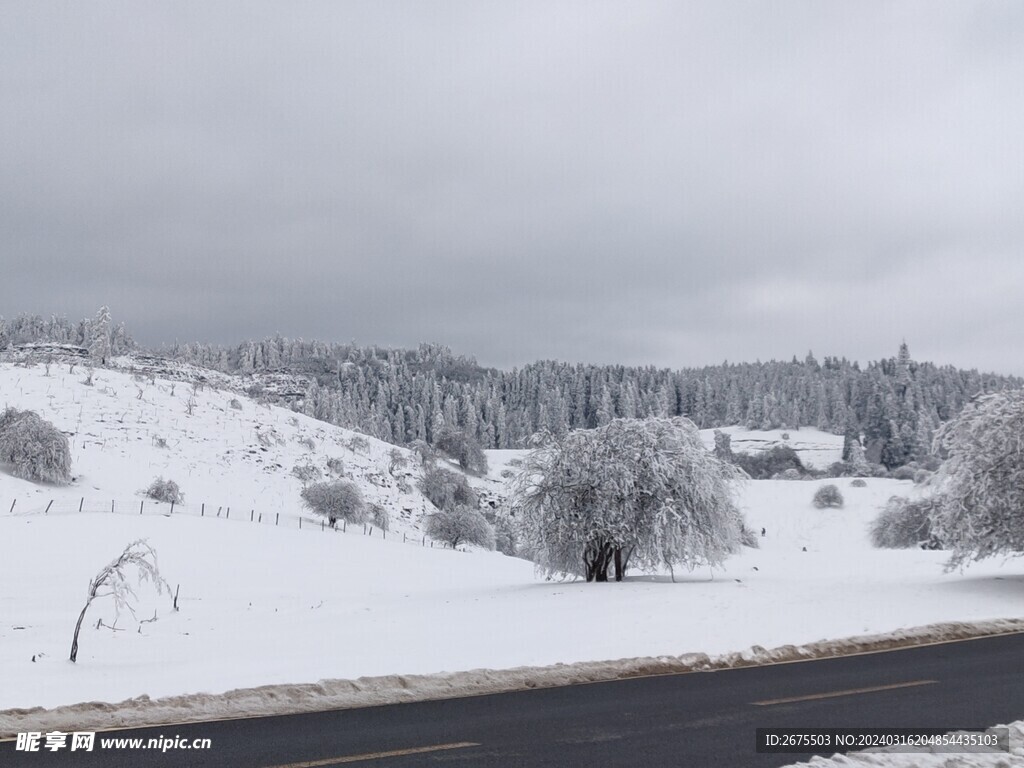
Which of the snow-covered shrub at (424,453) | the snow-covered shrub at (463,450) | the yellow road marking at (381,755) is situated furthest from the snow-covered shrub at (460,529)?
the yellow road marking at (381,755)

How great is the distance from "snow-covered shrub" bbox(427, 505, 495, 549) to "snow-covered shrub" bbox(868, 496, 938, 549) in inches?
1314

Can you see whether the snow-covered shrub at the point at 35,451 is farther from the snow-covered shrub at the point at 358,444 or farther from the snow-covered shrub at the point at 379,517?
the snow-covered shrub at the point at 358,444

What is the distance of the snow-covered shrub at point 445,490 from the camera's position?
79750 millimetres

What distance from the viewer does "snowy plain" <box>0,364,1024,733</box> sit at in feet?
43.6

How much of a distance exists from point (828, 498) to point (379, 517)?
5464 centimetres

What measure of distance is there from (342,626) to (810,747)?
14.0 metres

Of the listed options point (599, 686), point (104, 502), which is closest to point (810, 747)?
point (599, 686)

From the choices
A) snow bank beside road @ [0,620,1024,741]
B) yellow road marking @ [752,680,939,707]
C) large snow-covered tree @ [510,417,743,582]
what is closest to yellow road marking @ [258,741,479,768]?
snow bank beside road @ [0,620,1024,741]

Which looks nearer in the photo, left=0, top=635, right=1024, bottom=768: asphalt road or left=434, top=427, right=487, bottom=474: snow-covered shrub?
left=0, top=635, right=1024, bottom=768: asphalt road

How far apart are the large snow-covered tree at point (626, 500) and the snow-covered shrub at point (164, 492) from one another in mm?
34698

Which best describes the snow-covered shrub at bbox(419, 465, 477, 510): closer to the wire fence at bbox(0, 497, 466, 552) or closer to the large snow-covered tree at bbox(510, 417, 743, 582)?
the wire fence at bbox(0, 497, 466, 552)

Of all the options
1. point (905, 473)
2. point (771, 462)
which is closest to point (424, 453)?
point (905, 473)

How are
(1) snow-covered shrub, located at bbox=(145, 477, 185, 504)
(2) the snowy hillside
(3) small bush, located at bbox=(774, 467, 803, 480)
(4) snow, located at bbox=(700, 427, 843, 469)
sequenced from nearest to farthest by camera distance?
(1) snow-covered shrub, located at bbox=(145, 477, 185, 504)
(2) the snowy hillside
(3) small bush, located at bbox=(774, 467, 803, 480)
(4) snow, located at bbox=(700, 427, 843, 469)

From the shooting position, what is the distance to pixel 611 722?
32.6 ft
